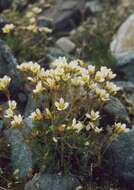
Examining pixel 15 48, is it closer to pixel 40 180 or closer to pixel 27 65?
pixel 27 65

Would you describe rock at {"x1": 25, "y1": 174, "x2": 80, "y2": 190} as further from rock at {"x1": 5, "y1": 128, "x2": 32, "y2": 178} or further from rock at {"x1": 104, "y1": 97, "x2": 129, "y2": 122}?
rock at {"x1": 104, "y1": 97, "x2": 129, "y2": 122}

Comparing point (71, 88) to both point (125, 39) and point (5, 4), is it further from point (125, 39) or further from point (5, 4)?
point (5, 4)

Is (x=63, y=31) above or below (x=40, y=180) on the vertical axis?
above

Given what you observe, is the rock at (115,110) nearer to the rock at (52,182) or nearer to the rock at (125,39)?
the rock at (52,182)

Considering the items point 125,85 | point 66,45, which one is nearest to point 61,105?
point 125,85

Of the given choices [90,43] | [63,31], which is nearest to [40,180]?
[90,43]

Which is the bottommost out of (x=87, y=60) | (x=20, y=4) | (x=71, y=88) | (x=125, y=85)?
(x=71, y=88)
